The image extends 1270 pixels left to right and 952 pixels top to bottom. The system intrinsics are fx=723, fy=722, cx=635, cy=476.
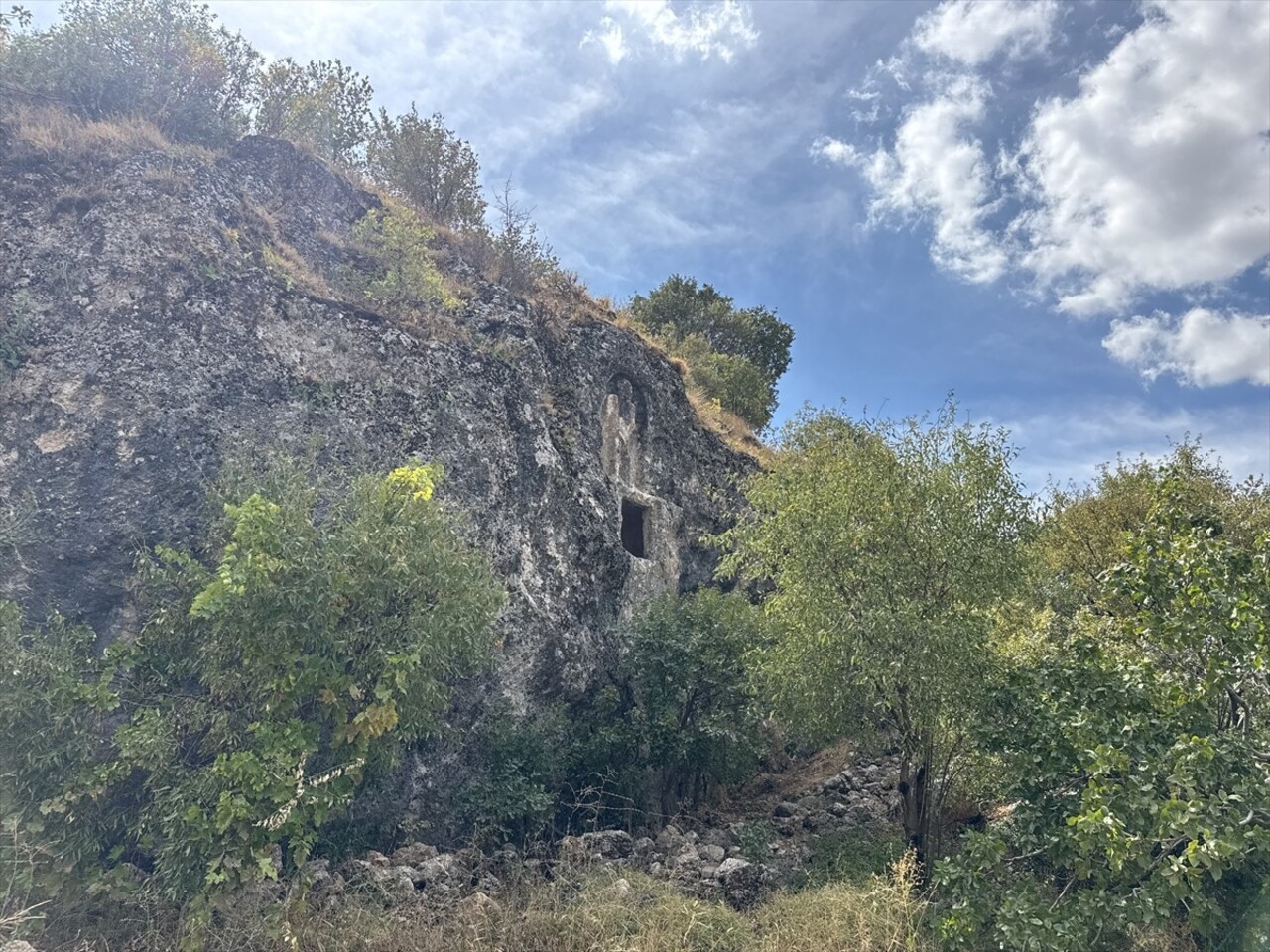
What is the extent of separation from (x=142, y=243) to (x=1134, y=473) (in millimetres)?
23307

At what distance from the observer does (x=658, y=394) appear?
20.2 meters

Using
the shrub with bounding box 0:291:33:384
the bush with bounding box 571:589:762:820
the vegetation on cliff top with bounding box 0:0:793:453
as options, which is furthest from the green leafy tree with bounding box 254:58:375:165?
the bush with bounding box 571:589:762:820

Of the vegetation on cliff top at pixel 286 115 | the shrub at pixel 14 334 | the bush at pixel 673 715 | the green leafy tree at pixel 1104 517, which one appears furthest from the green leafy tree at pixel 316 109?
the green leafy tree at pixel 1104 517

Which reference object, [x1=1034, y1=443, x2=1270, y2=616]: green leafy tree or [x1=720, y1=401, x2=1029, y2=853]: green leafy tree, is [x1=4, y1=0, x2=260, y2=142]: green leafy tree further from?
[x1=1034, y1=443, x2=1270, y2=616]: green leafy tree

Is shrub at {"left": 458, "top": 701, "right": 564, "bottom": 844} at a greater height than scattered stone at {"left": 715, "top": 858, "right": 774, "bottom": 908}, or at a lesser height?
greater

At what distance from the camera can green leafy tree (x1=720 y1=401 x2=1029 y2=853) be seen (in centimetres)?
940

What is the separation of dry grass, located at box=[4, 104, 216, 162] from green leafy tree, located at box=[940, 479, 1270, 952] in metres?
16.8

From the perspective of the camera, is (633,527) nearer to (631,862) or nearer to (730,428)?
(730,428)

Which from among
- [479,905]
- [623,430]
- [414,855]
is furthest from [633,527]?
[479,905]

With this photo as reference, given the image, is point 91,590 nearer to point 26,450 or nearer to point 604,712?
point 26,450

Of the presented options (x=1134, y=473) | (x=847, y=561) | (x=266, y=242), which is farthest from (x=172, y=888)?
(x=1134, y=473)

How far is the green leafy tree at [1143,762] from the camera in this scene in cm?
664

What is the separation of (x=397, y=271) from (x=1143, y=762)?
14799 millimetres

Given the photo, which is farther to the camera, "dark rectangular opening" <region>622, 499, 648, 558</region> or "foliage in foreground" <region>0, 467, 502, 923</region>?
"dark rectangular opening" <region>622, 499, 648, 558</region>
